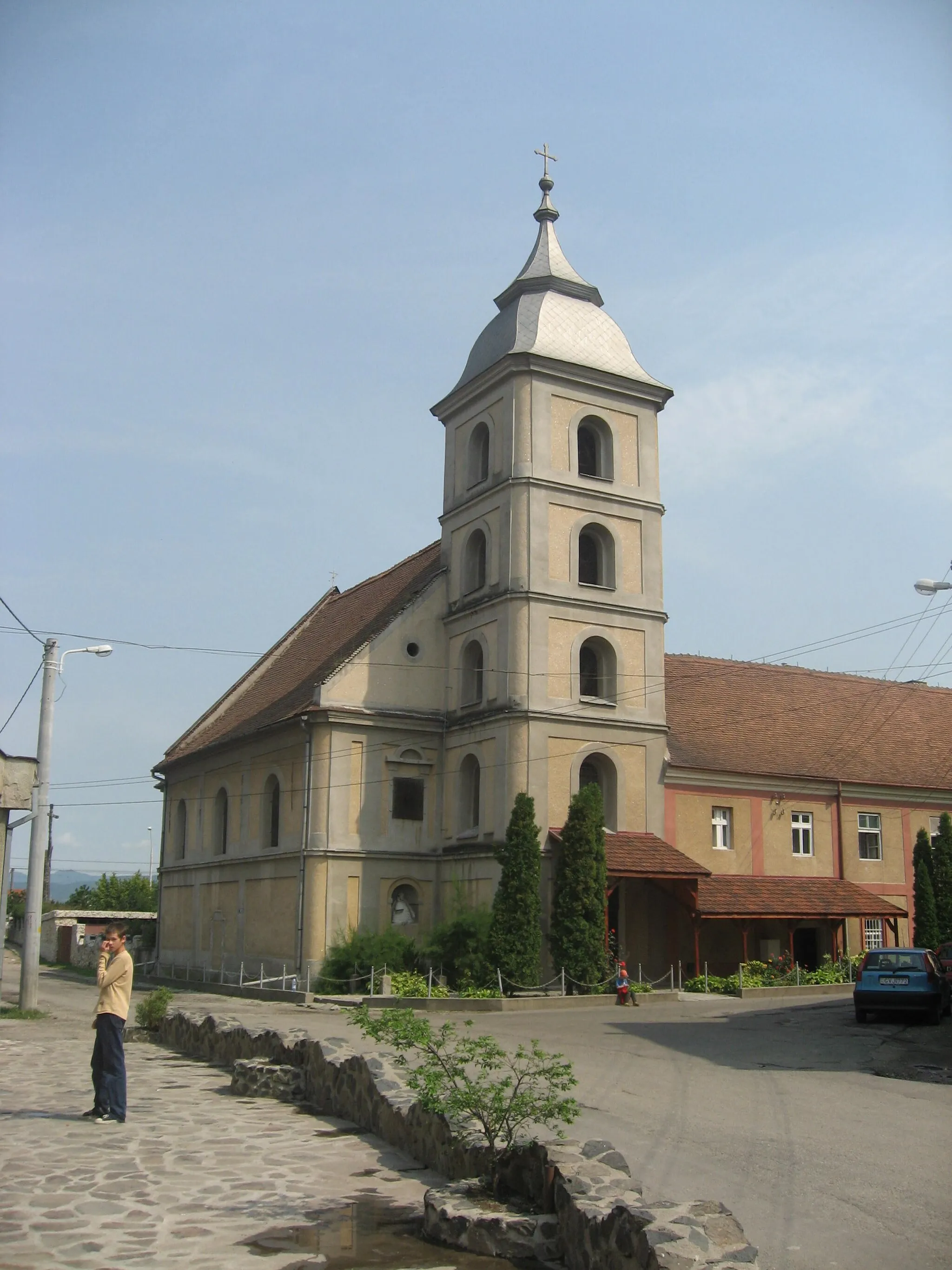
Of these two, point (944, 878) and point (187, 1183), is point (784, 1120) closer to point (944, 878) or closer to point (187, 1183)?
Answer: point (187, 1183)

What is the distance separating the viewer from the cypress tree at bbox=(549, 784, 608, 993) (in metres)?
31.0

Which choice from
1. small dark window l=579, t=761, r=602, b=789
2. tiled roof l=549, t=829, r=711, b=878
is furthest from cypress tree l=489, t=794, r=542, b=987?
small dark window l=579, t=761, r=602, b=789

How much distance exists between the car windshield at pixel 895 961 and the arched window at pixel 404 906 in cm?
1407

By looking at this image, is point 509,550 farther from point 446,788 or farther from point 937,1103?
point 937,1103

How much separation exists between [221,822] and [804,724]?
65.9 feet

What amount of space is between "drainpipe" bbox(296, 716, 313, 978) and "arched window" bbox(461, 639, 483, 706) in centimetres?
468

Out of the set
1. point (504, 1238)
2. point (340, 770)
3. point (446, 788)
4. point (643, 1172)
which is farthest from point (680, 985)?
point (504, 1238)

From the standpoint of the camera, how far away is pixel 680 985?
34.1 m

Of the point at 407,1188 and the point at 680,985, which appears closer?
the point at 407,1188

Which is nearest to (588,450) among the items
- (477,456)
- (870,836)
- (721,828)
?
(477,456)

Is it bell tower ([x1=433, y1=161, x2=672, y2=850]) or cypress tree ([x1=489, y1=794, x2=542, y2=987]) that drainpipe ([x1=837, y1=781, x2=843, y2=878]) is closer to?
bell tower ([x1=433, y1=161, x2=672, y2=850])

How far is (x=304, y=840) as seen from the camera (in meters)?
34.7

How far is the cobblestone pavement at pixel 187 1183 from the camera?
25.9 feet

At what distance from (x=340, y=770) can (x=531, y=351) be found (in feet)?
42.6
